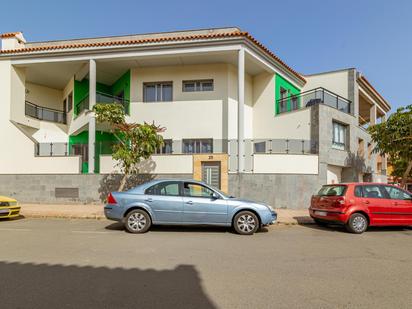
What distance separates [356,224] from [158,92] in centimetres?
1196

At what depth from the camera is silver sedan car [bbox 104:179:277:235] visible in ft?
25.2

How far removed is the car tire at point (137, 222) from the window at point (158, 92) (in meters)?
9.23

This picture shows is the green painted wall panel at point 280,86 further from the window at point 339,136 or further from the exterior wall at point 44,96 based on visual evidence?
the exterior wall at point 44,96

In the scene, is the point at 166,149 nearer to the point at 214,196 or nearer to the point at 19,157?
the point at 214,196

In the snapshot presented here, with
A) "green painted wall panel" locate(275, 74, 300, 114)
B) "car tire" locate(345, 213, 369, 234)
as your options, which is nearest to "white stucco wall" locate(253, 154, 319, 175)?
"green painted wall panel" locate(275, 74, 300, 114)

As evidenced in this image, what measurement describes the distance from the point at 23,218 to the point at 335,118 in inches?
596

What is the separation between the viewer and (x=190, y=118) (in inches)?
594

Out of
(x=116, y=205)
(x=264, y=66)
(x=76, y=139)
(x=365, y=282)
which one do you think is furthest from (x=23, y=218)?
(x=264, y=66)

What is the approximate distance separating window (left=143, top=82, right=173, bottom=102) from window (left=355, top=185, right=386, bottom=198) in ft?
35.4

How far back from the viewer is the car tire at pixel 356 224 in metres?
8.16

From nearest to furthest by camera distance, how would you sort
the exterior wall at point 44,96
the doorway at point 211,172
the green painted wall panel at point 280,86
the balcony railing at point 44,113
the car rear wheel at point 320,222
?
the car rear wheel at point 320,222, the doorway at point 211,172, the green painted wall panel at point 280,86, the balcony railing at point 44,113, the exterior wall at point 44,96

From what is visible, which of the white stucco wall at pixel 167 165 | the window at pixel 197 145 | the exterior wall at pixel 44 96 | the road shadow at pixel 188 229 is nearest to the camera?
the road shadow at pixel 188 229

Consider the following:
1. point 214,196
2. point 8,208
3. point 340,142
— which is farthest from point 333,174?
point 8,208

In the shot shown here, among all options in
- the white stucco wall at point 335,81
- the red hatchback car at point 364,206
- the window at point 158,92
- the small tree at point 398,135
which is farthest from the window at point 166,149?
the white stucco wall at point 335,81
